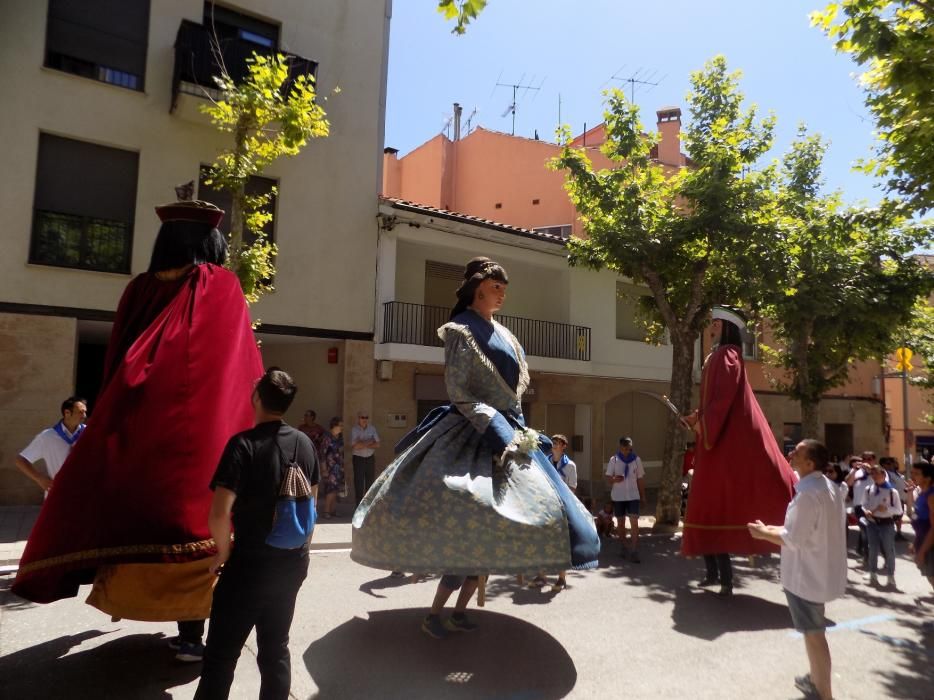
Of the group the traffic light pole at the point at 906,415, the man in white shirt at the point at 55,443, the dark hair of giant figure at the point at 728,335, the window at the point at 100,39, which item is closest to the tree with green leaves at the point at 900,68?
the dark hair of giant figure at the point at 728,335

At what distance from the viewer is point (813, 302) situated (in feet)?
40.8

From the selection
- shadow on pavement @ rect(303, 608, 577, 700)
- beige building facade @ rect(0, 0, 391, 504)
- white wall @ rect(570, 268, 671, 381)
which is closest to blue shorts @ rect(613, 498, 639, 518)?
shadow on pavement @ rect(303, 608, 577, 700)

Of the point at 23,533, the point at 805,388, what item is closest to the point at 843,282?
the point at 805,388

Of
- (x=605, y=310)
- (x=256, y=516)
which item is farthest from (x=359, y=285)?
(x=256, y=516)

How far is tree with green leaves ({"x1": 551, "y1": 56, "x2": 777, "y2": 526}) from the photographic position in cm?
992

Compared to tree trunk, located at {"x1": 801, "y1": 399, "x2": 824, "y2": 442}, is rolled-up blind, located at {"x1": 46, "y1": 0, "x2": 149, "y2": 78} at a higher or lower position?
higher

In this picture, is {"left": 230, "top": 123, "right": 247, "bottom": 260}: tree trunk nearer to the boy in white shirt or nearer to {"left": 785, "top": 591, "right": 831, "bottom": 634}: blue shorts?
{"left": 785, "top": 591, "right": 831, "bottom": 634}: blue shorts

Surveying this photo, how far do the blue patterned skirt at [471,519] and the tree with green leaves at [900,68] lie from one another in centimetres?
448

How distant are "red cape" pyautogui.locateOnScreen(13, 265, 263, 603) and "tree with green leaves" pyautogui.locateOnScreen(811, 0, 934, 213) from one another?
550 cm

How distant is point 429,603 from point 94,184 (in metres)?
9.40

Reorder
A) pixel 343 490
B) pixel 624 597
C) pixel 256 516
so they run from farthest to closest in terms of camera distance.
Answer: pixel 343 490
pixel 624 597
pixel 256 516

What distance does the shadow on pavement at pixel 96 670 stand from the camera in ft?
10.8

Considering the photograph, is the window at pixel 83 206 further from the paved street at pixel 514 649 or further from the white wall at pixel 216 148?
the paved street at pixel 514 649

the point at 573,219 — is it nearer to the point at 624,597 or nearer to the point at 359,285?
the point at 359,285
